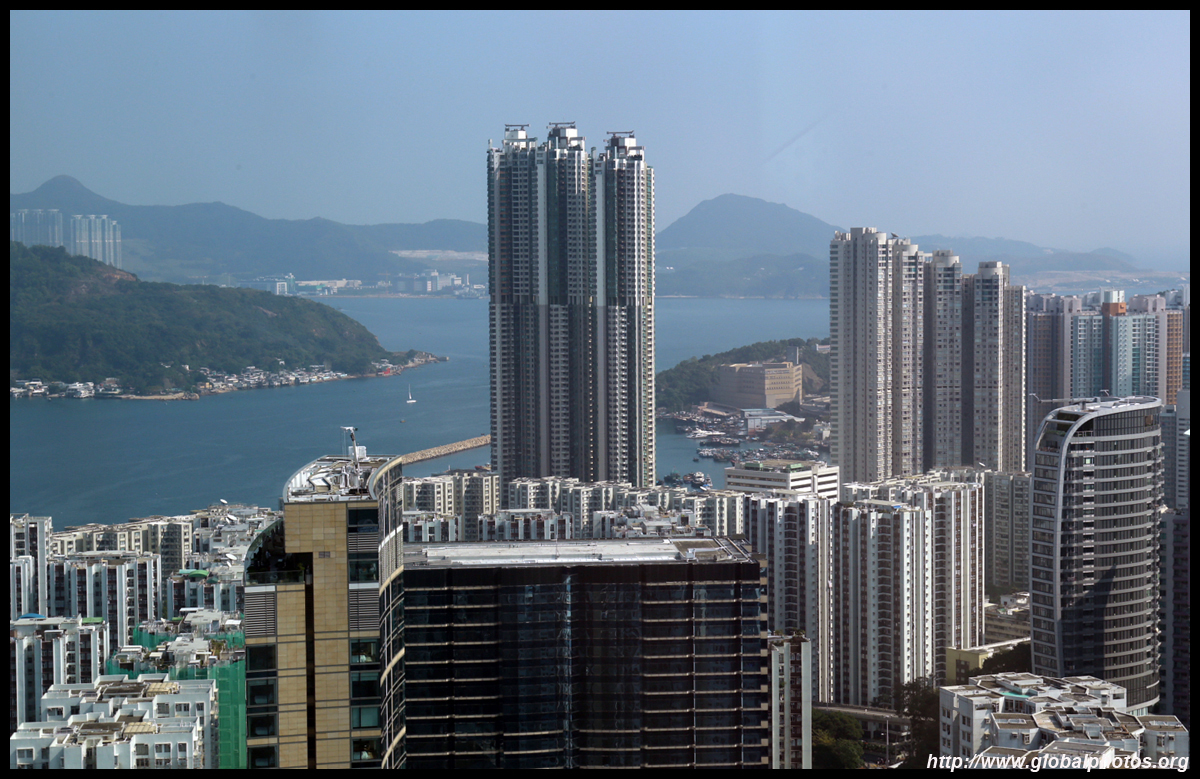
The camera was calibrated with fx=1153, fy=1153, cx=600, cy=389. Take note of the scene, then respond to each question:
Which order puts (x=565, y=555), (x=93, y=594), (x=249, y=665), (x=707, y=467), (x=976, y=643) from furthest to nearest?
(x=707, y=467)
(x=976, y=643)
(x=93, y=594)
(x=565, y=555)
(x=249, y=665)

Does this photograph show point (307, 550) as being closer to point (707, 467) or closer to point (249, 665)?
point (249, 665)

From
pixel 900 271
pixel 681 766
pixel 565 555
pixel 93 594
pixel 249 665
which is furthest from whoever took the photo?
pixel 900 271

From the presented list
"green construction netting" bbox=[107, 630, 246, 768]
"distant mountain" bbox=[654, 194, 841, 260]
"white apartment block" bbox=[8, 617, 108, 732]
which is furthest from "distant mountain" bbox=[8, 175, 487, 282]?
"green construction netting" bbox=[107, 630, 246, 768]

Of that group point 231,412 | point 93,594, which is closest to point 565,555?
point 93,594

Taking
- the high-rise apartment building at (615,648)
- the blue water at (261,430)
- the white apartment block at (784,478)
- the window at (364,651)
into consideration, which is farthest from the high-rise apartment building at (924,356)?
the window at (364,651)

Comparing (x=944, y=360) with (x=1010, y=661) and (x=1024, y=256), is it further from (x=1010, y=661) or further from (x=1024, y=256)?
(x=1010, y=661)
